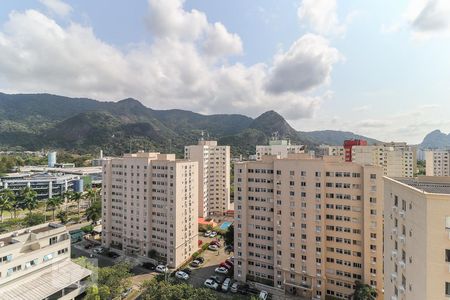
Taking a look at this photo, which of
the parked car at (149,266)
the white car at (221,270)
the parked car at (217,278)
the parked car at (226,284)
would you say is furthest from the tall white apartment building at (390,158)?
the parked car at (149,266)

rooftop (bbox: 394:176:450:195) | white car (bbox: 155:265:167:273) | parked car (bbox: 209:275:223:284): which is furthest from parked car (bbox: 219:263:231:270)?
rooftop (bbox: 394:176:450:195)

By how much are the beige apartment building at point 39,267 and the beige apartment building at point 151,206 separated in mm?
14009

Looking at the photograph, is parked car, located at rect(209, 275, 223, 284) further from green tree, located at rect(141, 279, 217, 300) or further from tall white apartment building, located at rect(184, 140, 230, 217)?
tall white apartment building, located at rect(184, 140, 230, 217)

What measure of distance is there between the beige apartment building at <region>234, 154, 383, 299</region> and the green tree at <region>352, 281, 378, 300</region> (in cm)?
192

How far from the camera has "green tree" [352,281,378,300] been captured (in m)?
29.5

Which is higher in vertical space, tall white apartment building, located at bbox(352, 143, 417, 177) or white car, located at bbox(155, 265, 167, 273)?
tall white apartment building, located at bbox(352, 143, 417, 177)

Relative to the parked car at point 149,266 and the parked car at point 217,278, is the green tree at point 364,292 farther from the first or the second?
the parked car at point 149,266

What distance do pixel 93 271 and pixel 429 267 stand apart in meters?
37.1

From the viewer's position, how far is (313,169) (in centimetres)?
3531

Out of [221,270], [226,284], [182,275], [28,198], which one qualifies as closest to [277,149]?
[221,270]

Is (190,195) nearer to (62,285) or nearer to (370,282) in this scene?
(62,285)

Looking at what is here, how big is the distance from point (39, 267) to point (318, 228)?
3651 cm

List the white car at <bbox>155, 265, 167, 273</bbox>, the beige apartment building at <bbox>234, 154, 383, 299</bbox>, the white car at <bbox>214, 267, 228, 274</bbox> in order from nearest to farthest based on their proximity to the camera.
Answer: the beige apartment building at <bbox>234, 154, 383, 299</bbox>, the white car at <bbox>214, 267, 228, 274</bbox>, the white car at <bbox>155, 265, 167, 273</bbox>

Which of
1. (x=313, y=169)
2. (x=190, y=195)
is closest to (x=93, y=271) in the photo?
(x=190, y=195)
